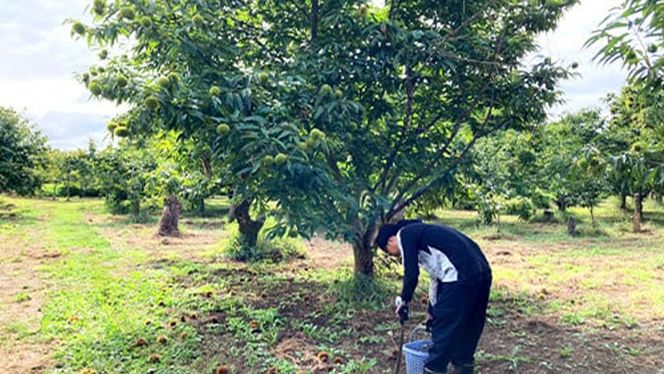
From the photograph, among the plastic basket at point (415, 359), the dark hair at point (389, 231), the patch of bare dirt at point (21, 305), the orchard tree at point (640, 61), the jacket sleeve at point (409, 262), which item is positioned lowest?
the patch of bare dirt at point (21, 305)

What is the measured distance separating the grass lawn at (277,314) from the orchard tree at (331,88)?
98 cm

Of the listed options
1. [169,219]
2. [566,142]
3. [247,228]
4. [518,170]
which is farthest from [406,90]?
[518,170]

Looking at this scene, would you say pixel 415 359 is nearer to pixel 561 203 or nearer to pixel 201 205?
pixel 201 205

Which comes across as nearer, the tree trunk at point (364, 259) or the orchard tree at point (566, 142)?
the tree trunk at point (364, 259)

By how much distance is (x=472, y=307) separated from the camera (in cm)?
306

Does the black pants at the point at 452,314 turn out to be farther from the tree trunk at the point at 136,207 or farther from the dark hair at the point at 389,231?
the tree trunk at the point at 136,207

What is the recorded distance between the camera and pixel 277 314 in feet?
15.4

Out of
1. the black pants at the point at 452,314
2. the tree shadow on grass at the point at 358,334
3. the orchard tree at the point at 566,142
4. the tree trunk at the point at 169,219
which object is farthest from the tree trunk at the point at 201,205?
the orchard tree at the point at 566,142

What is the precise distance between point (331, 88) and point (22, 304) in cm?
415

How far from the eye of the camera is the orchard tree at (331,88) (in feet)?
12.1

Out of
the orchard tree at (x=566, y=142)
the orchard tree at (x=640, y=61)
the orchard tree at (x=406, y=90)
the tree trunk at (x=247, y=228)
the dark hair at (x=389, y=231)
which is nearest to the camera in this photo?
the orchard tree at (x=640, y=61)

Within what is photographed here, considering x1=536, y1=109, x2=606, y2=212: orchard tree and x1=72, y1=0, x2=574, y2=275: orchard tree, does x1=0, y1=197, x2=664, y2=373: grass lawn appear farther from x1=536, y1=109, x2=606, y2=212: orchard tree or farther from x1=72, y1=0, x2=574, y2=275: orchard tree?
x1=536, y1=109, x2=606, y2=212: orchard tree

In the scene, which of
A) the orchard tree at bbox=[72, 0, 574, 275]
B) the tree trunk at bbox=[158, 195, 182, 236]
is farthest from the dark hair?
the tree trunk at bbox=[158, 195, 182, 236]

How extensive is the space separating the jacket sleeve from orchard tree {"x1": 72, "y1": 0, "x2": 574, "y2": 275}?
35.9 inches
